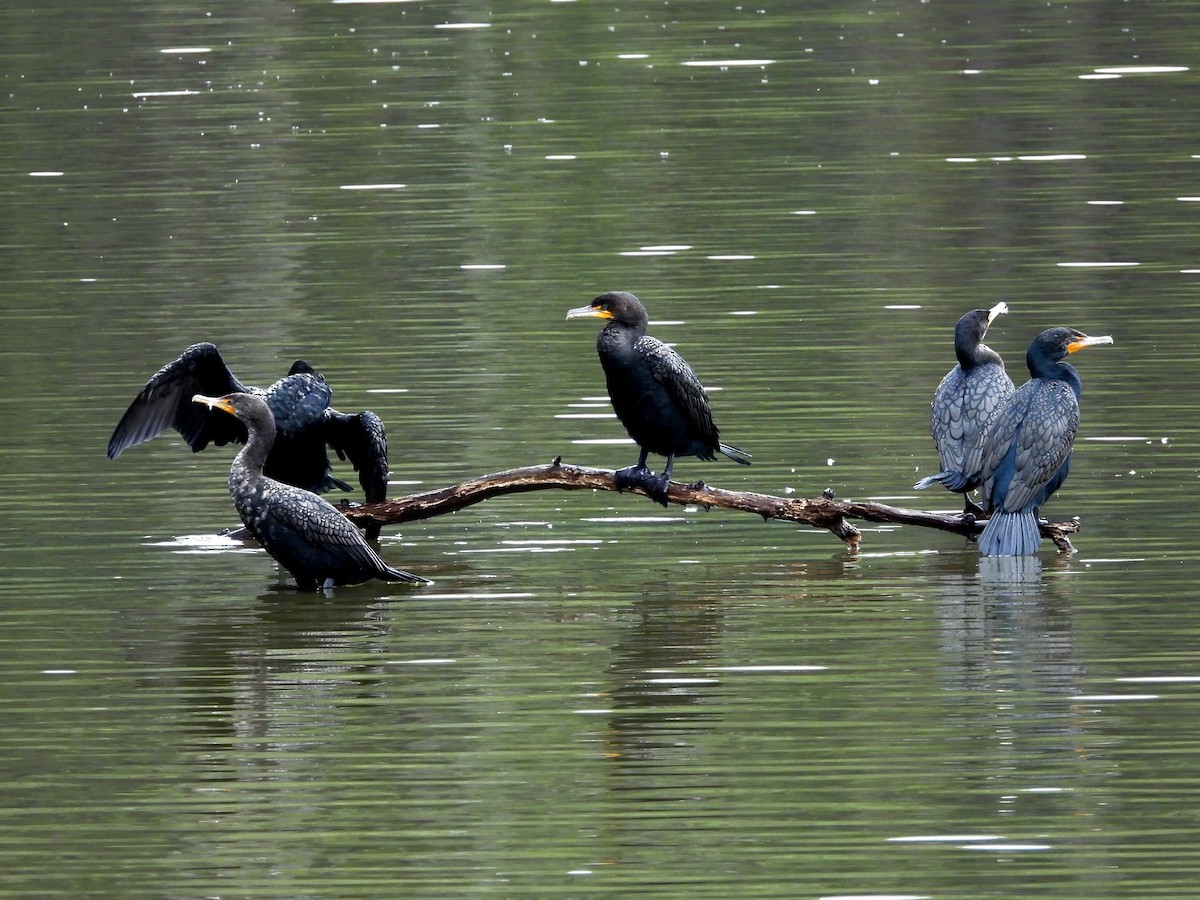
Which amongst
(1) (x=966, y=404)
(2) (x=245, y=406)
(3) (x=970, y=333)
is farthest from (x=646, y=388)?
(2) (x=245, y=406)

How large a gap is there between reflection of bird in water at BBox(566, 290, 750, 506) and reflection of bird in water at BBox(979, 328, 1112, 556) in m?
1.26

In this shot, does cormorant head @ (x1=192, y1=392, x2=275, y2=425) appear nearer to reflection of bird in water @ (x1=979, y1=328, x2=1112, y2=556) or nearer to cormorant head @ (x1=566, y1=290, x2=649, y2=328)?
cormorant head @ (x1=566, y1=290, x2=649, y2=328)

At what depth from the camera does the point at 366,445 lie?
34.9 ft

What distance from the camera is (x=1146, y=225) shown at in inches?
671

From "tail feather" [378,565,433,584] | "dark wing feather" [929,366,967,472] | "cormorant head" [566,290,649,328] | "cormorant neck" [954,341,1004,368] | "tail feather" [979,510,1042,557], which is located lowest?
"tail feather" [378,565,433,584]

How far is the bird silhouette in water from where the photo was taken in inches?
417

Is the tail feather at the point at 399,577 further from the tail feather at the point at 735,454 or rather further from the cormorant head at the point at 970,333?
the cormorant head at the point at 970,333

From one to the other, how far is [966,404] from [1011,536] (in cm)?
88

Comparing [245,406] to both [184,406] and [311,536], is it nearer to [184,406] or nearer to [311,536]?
[311,536]

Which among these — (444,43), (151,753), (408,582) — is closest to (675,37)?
(444,43)

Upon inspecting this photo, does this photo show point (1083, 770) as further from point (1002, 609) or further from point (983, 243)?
point (983, 243)

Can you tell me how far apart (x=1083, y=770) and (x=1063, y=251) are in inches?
378

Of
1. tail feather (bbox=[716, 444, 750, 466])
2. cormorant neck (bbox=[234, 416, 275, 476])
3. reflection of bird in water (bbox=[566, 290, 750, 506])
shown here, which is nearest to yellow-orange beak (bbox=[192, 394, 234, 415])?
cormorant neck (bbox=[234, 416, 275, 476])

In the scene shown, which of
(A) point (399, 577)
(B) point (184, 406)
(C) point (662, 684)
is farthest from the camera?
(B) point (184, 406)
